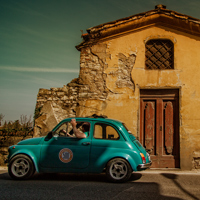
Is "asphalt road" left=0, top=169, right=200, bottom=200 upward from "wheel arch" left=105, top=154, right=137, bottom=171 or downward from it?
downward

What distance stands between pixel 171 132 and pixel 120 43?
364 centimetres

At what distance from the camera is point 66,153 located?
6129 mm

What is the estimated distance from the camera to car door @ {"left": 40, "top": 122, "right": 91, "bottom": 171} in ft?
20.0

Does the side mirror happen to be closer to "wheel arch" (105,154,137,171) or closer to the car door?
the car door

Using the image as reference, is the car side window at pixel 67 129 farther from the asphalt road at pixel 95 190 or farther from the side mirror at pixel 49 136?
the asphalt road at pixel 95 190

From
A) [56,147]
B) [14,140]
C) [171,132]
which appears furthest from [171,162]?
[14,140]

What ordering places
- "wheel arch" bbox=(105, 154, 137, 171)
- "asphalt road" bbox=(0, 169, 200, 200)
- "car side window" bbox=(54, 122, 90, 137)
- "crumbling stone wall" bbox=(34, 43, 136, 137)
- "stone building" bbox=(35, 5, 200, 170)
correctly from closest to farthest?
"asphalt road" bbox=(0, 169, 200, 200) < "wheel arch" bbox=(105, 154, 137, 171) < "car side window" bbox=(54, 122, 90, 137) < "stone building" bbox=(35, 5, 200, 170) < "crumbling stone wall" bbox=(34, 43, 136, 137)

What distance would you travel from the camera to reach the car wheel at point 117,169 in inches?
234

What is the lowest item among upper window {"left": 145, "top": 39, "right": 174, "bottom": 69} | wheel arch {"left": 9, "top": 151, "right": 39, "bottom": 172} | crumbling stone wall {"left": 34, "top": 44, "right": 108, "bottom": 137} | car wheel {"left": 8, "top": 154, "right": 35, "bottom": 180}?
car wheel {"left": 8, "top": 154, "right": 35, "bottom": 180}

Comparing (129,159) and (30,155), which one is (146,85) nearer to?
(129,159)

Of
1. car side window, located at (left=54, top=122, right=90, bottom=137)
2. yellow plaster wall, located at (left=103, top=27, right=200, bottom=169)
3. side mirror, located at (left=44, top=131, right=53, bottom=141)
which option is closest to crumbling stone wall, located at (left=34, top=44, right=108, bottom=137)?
yellow plaster wall, located at (left=103, top=27, right=200, bottom=169)

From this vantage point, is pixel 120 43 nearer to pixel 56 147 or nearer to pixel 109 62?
pixel 109 62

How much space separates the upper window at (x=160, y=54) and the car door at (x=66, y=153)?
454 cm

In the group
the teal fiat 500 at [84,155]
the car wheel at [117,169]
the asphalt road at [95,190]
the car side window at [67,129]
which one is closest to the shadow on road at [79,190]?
the asphalt road at [95,190]
